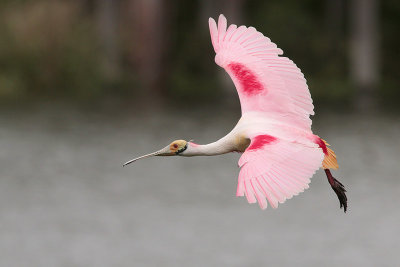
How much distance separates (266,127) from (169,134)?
20.5m

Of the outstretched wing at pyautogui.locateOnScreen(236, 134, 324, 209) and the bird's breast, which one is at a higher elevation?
the outstretched wing at pyautogui.locateOnScreen(236, 134, 324, 209)

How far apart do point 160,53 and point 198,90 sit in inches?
117

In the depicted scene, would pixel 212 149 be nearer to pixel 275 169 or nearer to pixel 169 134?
pixel 275 169

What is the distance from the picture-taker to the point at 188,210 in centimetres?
2078

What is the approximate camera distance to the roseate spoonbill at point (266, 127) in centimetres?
579

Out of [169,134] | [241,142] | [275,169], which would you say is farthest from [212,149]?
[169,134]

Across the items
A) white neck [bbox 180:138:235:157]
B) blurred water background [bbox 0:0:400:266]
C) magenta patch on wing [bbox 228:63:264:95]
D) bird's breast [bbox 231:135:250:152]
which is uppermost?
magenta patch on wing [bbox 228:63:264:95]

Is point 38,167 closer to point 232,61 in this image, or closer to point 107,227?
point 107,227

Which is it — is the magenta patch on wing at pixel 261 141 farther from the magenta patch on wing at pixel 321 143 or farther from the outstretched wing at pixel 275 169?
the magenta patch on wing at pixel 321 143

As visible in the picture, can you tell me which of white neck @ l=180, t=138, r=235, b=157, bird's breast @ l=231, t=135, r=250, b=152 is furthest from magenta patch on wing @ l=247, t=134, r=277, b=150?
white neck @ l=180, t=138, r=235, b=157

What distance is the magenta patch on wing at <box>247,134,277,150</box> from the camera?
20.1 feet

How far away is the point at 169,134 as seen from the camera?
88.3 ft

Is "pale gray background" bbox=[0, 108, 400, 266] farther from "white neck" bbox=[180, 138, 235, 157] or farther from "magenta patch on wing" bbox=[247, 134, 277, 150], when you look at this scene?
"magenta patch on wing" bbox=[247, 134, 277, 150]

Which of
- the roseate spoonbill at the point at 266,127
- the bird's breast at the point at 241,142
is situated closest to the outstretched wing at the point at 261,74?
the roseate spoonbill at the point at 266,127
